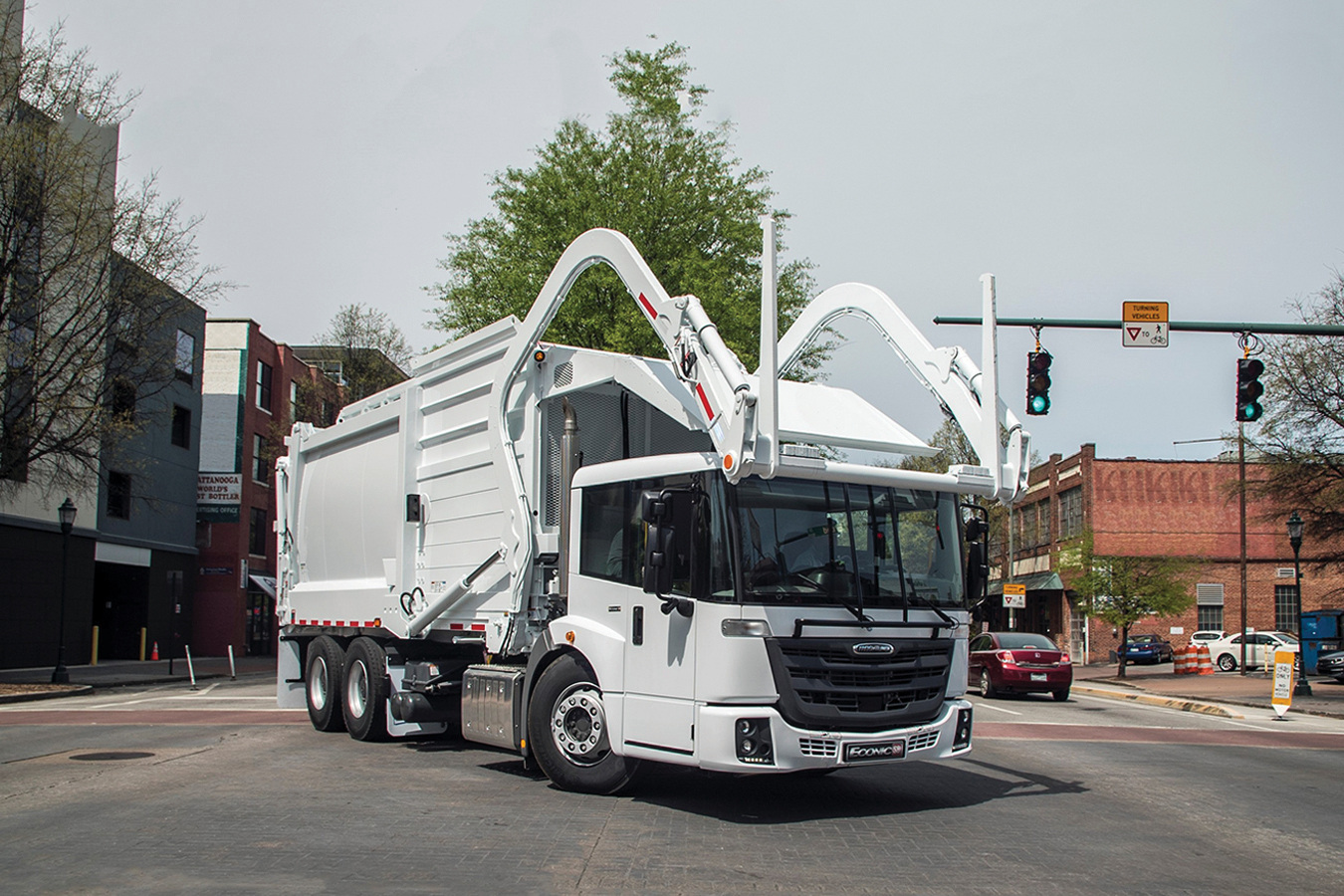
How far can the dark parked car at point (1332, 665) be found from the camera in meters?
34.5

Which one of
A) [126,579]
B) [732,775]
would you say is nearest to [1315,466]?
[732,775]

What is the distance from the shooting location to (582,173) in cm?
3120

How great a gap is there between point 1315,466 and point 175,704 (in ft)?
89.7

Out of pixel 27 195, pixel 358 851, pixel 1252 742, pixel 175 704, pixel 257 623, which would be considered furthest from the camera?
pixel 257 623

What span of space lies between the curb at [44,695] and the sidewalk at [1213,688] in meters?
22.6

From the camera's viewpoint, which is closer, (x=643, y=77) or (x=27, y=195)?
(x=27, y=195)

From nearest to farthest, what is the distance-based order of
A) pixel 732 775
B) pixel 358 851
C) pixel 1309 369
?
pixel 358 851 → pixel 732 775 → pixel 1309 369

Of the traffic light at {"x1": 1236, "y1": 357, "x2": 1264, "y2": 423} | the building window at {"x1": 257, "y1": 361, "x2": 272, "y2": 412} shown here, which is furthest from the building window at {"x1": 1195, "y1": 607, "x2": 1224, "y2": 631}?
the building window at {"x1": 257, "y1": 361, "x2": 272, "y2": 412}

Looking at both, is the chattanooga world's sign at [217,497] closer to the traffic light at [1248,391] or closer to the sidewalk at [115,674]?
the sidewalk at [115,674]

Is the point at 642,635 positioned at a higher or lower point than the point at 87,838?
higher

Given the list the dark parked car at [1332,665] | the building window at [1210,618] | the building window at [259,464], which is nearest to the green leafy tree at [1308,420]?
the dark parked car at [1332,665]

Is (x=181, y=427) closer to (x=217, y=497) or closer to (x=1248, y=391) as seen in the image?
(x=217, y=497)

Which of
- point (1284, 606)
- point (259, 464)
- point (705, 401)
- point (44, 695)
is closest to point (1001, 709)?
point (705, 401)

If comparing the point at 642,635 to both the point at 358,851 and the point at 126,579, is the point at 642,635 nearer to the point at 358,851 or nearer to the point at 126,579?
the point at 358,851
